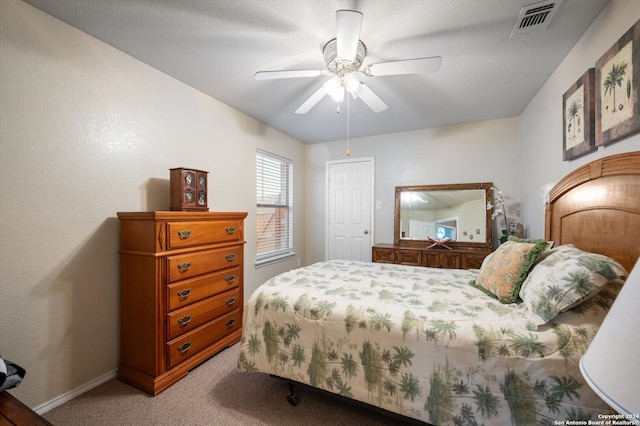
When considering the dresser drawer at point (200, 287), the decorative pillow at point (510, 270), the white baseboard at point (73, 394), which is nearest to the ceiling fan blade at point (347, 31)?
the decorative pillow at point (510, 270)

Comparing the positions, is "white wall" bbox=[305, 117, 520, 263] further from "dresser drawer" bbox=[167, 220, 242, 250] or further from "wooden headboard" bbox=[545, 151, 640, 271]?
"dresser drawer" bbox=[167, 220, 242, 250]

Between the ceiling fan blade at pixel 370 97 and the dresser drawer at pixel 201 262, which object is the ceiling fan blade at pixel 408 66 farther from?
the dresser drawer at pixel 201 262

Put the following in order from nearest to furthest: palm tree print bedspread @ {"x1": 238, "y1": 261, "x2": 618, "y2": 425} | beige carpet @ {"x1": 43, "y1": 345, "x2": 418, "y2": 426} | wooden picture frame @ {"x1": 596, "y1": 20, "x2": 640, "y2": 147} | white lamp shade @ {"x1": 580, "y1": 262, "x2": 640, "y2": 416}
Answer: white lamp shade @ {"x1": 580, "y1": 262, "x2": 640, "y2": 416} < palm tree print bedspread @ {"x1": 238, "y1": 261, "x2": 618, "y2": 425} < wooden picture frame @ {"x1": 596, "y1": 20, "x2": 640, "y2": 147} < beige carpet @ {"x1": 43, "y1": 345, "x2": 418, "y2": 426}

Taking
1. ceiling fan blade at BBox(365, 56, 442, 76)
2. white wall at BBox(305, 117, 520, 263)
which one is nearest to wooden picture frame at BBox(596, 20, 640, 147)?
ceiling fan blade at BBox(365, 56, 442, 76)

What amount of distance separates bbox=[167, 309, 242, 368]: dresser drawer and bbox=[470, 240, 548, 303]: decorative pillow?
7.05 ft

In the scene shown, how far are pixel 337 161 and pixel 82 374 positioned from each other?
3.85 meters

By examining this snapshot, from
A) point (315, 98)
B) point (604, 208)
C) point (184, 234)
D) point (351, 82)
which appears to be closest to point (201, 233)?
point (184, 234)

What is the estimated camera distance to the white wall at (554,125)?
1.44 m

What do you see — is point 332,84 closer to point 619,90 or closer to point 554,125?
point 619,90

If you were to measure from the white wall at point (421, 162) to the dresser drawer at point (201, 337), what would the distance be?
2.29 metres

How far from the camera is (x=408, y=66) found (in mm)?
1682

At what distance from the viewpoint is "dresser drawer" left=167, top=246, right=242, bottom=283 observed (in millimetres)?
1884

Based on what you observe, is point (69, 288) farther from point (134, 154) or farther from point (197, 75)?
point (197, 75)

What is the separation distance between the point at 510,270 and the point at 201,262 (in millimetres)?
2245
